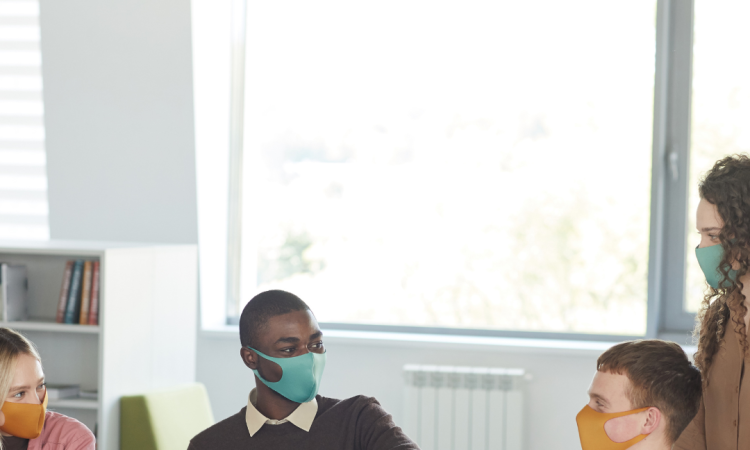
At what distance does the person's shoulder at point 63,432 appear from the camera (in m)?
1.84

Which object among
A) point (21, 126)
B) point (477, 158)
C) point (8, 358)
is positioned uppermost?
point (21, 126)

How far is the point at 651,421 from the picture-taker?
4.82 feet

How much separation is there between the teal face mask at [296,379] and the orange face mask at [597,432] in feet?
1.94

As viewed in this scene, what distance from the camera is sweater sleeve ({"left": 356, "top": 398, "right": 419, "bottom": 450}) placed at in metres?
1.66

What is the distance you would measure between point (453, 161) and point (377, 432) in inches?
88.1

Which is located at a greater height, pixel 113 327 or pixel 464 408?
pixel 113 327

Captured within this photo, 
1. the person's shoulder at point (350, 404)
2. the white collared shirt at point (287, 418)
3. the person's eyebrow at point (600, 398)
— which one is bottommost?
the white collared shirt at point (287, 418)

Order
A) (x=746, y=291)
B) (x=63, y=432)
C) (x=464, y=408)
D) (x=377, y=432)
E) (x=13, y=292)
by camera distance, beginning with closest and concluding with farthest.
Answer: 1. (x=746, y=291)
2. (x=377, y=432)
3. (x=63, y=432)
4. (x=13, y=292)
5. (x=464, y=408)

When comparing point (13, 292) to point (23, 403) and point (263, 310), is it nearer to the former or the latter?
point (23, 403)

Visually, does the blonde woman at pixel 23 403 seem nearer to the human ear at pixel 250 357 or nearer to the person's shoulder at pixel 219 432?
the person's shoulder at pixel 219 432

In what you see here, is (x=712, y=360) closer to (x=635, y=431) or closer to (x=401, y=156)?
(x=635, y=431)

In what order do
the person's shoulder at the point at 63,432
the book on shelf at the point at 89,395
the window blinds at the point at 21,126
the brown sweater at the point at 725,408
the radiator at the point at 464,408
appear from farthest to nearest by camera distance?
the window blinds at the point at 21,126
the radiator at the point at 464,408
the book on shelf at the point at 89,395
the person's shoulder at the point at 63,432
the brown sweater at the point at 725,408

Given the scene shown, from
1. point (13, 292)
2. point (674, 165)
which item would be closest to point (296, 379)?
point (13, 292)

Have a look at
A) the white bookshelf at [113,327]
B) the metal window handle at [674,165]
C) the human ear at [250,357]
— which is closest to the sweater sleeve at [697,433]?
the human ear at [250,357]
